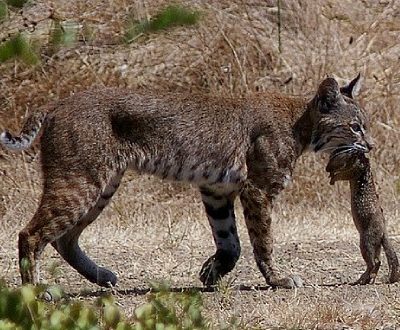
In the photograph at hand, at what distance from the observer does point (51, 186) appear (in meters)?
6.81

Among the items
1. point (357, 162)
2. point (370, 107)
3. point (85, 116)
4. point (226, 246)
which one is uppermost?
point (85, 116)

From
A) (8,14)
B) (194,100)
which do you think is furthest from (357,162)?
(8,14)

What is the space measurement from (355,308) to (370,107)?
22.3 ft

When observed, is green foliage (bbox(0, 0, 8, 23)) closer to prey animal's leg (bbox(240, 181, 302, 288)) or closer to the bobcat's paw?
the bobcat's paw

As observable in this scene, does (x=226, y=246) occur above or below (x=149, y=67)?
above

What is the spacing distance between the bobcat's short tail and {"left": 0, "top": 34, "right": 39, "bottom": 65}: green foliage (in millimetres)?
6025

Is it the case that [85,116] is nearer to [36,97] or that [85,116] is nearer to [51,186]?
[51,186]

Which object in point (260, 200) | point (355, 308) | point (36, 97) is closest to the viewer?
point (355, 308)

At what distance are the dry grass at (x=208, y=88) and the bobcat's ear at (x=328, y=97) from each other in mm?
1077

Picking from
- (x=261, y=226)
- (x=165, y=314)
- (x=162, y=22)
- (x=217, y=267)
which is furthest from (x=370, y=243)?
(x=162, y=22)

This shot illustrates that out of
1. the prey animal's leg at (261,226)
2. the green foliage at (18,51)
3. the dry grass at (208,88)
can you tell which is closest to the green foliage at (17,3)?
the dry grass at (208,88)

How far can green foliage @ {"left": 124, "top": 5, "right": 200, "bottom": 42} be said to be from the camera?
549 inches

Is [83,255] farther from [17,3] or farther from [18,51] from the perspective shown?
[17,3]

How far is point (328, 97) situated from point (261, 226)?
1.00m
